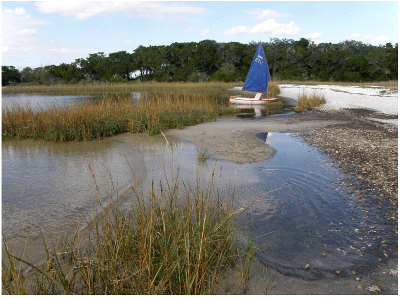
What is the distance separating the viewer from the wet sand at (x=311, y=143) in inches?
94.8

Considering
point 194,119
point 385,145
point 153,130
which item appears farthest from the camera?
point 194,119

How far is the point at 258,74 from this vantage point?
18.2 m

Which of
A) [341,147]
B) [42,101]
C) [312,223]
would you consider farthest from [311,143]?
[42,101]

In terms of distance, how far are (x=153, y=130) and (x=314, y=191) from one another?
212 inches

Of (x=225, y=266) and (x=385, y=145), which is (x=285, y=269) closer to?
(x=225, y=266)

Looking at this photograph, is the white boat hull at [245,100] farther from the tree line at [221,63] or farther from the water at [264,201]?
the tree line at [221,63]

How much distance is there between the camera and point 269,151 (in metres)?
6.81

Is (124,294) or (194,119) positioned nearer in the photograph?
(124,294)

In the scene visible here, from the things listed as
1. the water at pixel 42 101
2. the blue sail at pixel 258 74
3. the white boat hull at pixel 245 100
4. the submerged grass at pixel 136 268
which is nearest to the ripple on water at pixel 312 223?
the submerged grass at pixel 136 268

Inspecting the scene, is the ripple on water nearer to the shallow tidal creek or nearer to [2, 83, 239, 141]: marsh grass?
the shallow tidal creek

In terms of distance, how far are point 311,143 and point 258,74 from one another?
11.6 meters

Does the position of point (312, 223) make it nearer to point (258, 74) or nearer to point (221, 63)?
point (258, 74)

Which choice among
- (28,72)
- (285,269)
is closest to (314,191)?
(285,269)

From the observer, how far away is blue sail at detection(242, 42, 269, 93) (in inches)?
703
